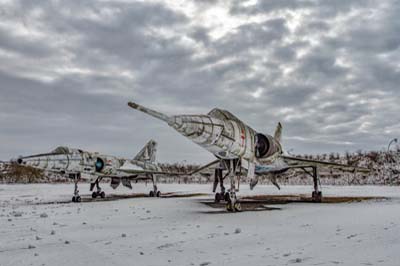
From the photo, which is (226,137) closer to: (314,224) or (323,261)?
(314,224)

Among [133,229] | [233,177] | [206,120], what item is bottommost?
[133,229]

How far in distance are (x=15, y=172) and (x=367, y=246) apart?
111 m

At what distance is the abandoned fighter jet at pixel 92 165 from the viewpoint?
19.8 metres

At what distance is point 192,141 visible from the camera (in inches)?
433

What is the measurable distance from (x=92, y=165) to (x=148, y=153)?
32.9 ft

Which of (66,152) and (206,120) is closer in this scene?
(206,120)

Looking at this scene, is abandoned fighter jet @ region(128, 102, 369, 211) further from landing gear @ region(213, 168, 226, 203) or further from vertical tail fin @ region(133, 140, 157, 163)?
vertical tail fin @ region(133, 140, 157, 163)

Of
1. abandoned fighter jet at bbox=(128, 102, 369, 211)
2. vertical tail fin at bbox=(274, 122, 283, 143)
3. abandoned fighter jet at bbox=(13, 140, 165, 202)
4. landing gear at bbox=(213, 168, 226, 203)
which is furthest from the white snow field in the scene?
vertical tail fin at bbox=(274, 122, 283, 143)

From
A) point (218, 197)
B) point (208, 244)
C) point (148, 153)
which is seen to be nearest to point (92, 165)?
point (218, 197)

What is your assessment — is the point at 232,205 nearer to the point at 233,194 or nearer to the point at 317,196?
the point at 233,194

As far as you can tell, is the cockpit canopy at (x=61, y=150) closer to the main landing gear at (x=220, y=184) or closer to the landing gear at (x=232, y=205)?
the main landing gear at (x=220, y=184)

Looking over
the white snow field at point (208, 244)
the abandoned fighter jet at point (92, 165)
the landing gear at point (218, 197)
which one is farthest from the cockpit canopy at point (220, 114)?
the abandoned fighter jet at point (92, 165)

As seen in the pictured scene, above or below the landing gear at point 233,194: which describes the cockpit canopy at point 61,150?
above

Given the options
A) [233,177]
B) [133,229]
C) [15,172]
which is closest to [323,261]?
[133,229]
